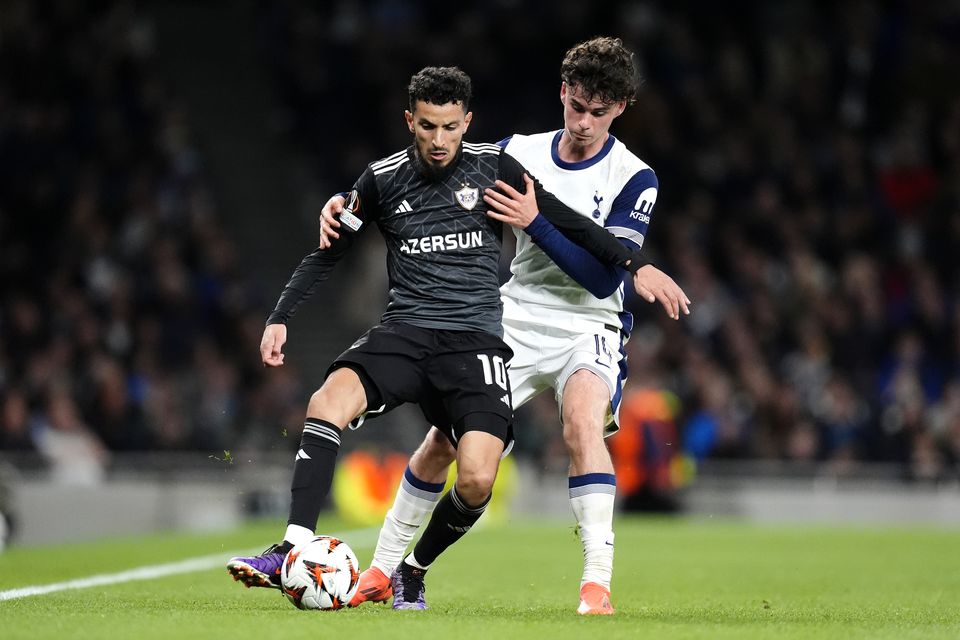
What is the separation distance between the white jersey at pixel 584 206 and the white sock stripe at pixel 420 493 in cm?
89

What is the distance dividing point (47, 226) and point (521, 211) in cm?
1286

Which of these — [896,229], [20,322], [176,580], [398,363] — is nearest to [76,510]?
[20,322]

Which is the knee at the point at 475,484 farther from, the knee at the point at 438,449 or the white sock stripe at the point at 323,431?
the white sock stripe at the point at 323,431

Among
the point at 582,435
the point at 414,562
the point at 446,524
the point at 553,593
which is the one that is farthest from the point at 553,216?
the point at 553,593

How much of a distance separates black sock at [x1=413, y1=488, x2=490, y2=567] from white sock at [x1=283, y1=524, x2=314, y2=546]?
774mm

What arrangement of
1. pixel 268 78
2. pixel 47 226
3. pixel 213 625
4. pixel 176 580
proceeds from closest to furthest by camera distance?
pixel 213 625, pixel 176 580, pixel 47 226, pixel 268 78

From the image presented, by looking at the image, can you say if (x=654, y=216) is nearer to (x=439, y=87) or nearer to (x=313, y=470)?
(x=439, y=87)

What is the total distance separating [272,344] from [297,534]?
79 centimetres

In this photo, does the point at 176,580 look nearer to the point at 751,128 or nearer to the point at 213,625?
the point at 213,625

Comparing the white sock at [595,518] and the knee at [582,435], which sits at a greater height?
the knee at [582,435]

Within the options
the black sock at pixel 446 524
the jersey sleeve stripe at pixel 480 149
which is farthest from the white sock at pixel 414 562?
the jersey sleeve stripe at pixel 480 149

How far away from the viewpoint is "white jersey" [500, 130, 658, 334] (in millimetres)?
6719

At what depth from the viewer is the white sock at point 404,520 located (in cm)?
661

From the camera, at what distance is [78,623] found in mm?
5320
